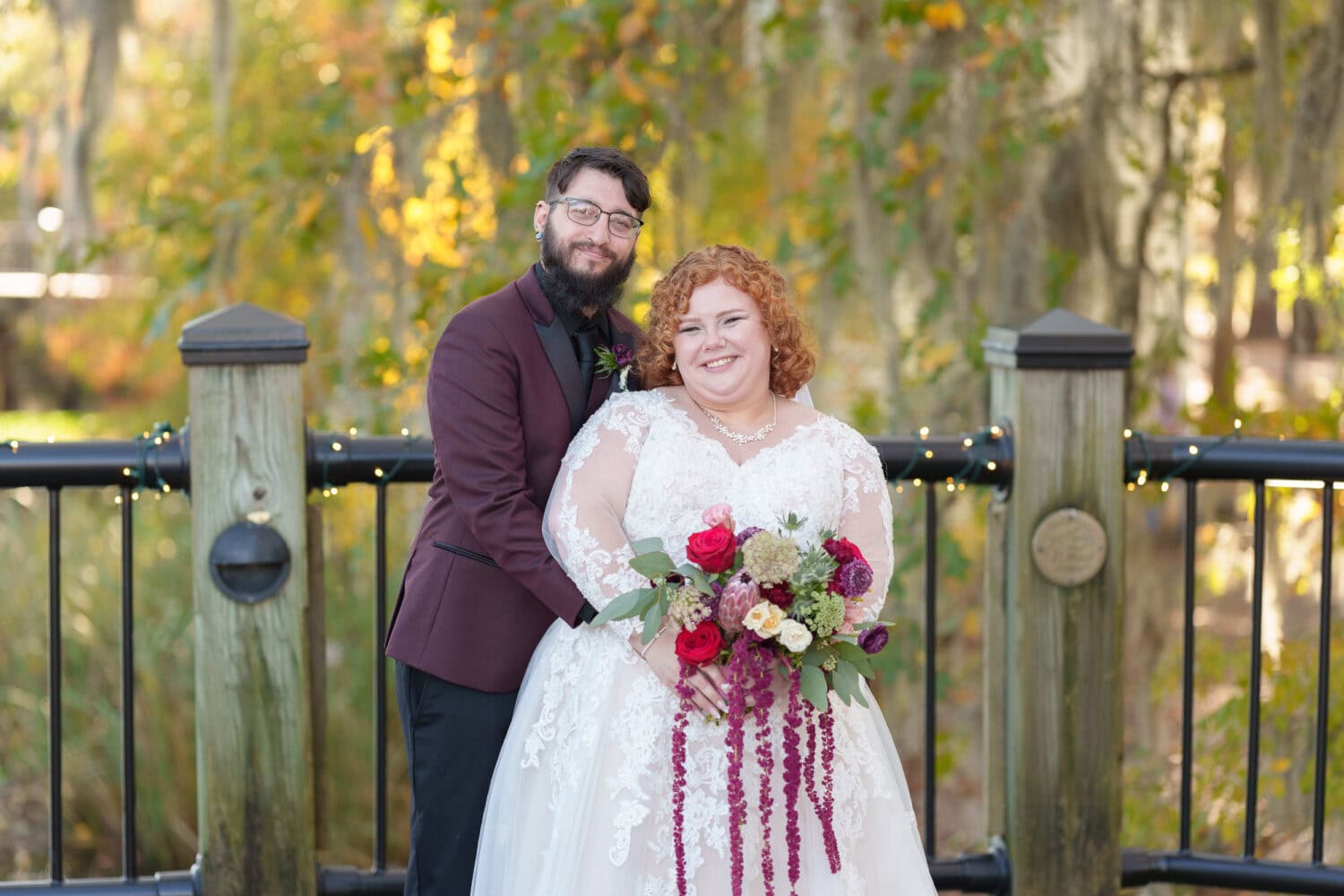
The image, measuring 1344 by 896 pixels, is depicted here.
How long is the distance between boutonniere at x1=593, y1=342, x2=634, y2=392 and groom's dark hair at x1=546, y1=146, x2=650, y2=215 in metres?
0.26

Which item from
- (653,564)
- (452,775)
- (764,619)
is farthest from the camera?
(452,775)

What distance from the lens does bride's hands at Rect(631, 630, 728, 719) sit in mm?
2385

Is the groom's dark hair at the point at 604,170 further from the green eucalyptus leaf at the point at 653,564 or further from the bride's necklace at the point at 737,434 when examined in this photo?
the green eucalyptus leaf at the point at 653,564

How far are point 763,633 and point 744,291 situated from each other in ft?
2.12

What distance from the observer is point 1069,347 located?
3020 millimetres

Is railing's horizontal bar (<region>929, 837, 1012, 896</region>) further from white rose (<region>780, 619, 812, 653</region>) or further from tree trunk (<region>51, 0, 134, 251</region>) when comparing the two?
tree trunk (<region>51, 0, 134, 251</region>)

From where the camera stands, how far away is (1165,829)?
492 cm

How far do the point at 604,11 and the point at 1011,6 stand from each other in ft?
4.73

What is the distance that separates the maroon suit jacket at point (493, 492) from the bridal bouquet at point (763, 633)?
0.75ft

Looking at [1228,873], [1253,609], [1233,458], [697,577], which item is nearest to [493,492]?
[697,577]

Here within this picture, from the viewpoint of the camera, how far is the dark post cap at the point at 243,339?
2.79 metres

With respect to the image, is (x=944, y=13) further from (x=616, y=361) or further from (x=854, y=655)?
(x=854, y=655)

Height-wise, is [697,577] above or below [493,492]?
below

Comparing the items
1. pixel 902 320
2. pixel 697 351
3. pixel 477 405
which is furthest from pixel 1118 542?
pixel 902 320
